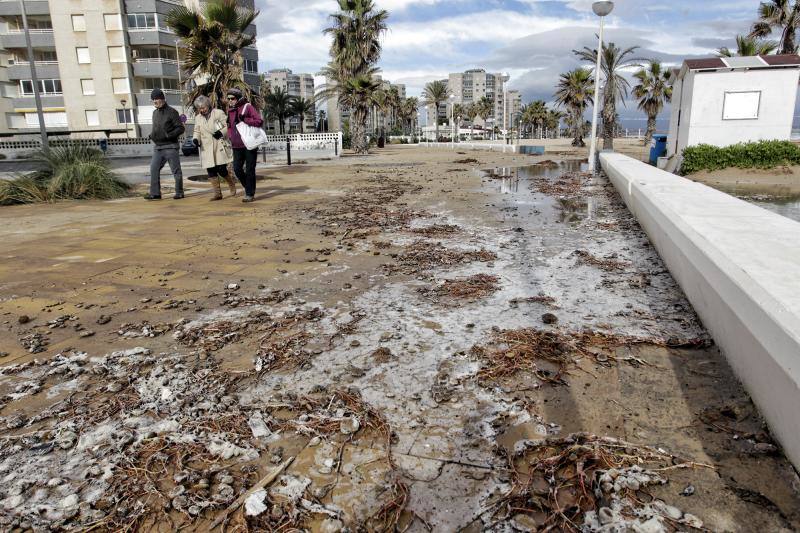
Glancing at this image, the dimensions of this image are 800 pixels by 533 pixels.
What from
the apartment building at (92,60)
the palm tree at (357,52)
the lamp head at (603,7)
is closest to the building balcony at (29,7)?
the apartment building at (92,60)

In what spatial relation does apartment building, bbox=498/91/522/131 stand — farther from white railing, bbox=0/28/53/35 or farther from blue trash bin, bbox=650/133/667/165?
white railing, bbox=0/28/53/35

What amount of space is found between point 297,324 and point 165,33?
57684 millimetres

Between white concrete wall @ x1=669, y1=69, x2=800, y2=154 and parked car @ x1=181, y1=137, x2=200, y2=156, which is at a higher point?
white concrete wall @ x1=669, y1=69, x2=800, y2=154

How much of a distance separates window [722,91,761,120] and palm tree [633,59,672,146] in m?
36.1

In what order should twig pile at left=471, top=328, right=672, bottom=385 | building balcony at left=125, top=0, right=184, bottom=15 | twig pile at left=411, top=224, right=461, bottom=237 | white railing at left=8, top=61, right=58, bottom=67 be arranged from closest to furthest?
twig pile at left=471, top=328, right=672, bottom=385 < twig pile at left=411, top=224, right=461, bottom=237 < building balcony at left=125, top=0, right=184, bottom=15 < white railing at left=8, top=61, right=58, bottom=67

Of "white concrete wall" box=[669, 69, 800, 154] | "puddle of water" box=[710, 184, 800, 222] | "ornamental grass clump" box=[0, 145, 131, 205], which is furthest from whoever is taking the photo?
"white concrete wall" box=[669, 69, 800, 154]

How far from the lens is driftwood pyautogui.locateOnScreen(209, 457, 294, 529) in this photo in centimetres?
184

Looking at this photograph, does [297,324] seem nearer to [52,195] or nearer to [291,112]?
[52,195]

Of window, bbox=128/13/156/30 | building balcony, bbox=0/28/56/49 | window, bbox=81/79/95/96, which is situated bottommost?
window, bbox=81/79/95/96

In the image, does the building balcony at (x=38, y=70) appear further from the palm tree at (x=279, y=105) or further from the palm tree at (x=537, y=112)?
the palm tree at (x=537, y=112)

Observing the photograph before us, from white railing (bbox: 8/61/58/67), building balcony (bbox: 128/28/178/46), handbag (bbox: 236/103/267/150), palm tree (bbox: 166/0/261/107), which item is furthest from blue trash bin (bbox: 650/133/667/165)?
white railing (bbox: 8/61/58/67)

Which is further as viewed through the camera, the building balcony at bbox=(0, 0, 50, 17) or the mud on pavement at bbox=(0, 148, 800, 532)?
the building balcony at bbox=(0, 0, 50, 17)

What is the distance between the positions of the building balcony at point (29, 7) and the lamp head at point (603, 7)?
55.7m

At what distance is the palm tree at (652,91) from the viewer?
53031mm
